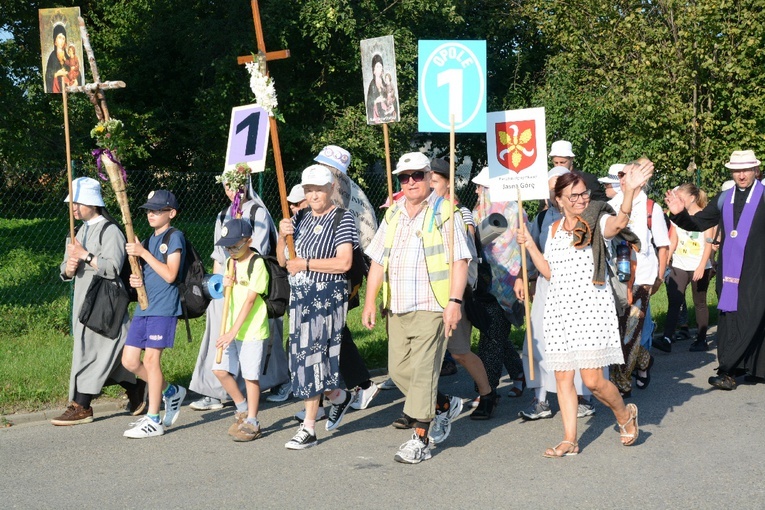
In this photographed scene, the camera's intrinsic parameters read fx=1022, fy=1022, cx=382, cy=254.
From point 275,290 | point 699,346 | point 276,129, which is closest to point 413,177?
point 276,129

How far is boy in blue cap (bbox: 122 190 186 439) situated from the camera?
280 inches

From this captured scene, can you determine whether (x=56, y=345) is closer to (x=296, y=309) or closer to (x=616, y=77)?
(x=296, y=309)

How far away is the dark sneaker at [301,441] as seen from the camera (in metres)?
6.65

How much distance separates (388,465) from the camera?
6250mm

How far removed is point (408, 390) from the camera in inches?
253

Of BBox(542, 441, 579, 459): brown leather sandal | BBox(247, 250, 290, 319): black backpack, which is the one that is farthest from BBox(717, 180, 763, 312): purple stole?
BBox(247, 250, 290, 319): black backpack

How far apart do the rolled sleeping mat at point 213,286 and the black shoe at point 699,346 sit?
18.4 ft

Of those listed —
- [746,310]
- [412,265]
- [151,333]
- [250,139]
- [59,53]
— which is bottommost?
[746,310]

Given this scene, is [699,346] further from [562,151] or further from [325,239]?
[325,239]

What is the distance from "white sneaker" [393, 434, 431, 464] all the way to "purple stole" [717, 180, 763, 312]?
3.73 metres

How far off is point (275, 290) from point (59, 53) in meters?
2.55

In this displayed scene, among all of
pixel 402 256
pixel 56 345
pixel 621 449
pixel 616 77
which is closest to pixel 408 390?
pixel 402 256

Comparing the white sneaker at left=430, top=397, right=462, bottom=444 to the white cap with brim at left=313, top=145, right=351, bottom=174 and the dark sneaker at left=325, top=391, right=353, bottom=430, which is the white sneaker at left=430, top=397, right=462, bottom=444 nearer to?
the dark sneaker at left=325, top=391, right=353, bottom=430

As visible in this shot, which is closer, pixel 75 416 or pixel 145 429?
pixel 145 429
